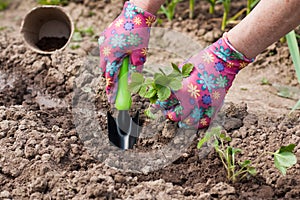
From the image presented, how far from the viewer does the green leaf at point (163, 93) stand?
1.56 m

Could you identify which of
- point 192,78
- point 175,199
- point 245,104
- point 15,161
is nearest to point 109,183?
point 175,199

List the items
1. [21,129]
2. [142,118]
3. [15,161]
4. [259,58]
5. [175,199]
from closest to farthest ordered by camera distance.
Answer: [175,199] < [15,161] < [21,129] < [142,118] < [259,58]

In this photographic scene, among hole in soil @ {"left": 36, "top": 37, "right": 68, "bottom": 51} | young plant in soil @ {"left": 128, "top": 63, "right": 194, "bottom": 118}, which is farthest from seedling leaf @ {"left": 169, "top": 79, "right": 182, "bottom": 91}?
hole in soil @ {"left": 36, "top": 37, "right": 68, "bottom": 51}

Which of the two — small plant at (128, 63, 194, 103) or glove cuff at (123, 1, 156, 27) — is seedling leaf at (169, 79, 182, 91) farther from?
glove cuff at (123, 1, 156, 27)

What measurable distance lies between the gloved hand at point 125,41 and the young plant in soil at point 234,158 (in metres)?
0.35

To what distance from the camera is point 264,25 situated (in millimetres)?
1484

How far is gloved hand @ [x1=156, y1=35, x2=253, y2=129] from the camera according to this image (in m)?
1.61

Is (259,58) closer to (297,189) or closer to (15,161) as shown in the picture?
(297,189)

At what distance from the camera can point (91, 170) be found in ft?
4.88

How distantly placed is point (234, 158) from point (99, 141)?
406 mm

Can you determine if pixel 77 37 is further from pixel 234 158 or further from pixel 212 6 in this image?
pixel 234 158

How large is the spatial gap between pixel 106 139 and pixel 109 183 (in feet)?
0.80

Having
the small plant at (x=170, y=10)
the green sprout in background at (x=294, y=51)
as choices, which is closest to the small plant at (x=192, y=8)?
the small plant at (x=170, y=10)

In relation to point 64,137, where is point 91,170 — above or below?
below
